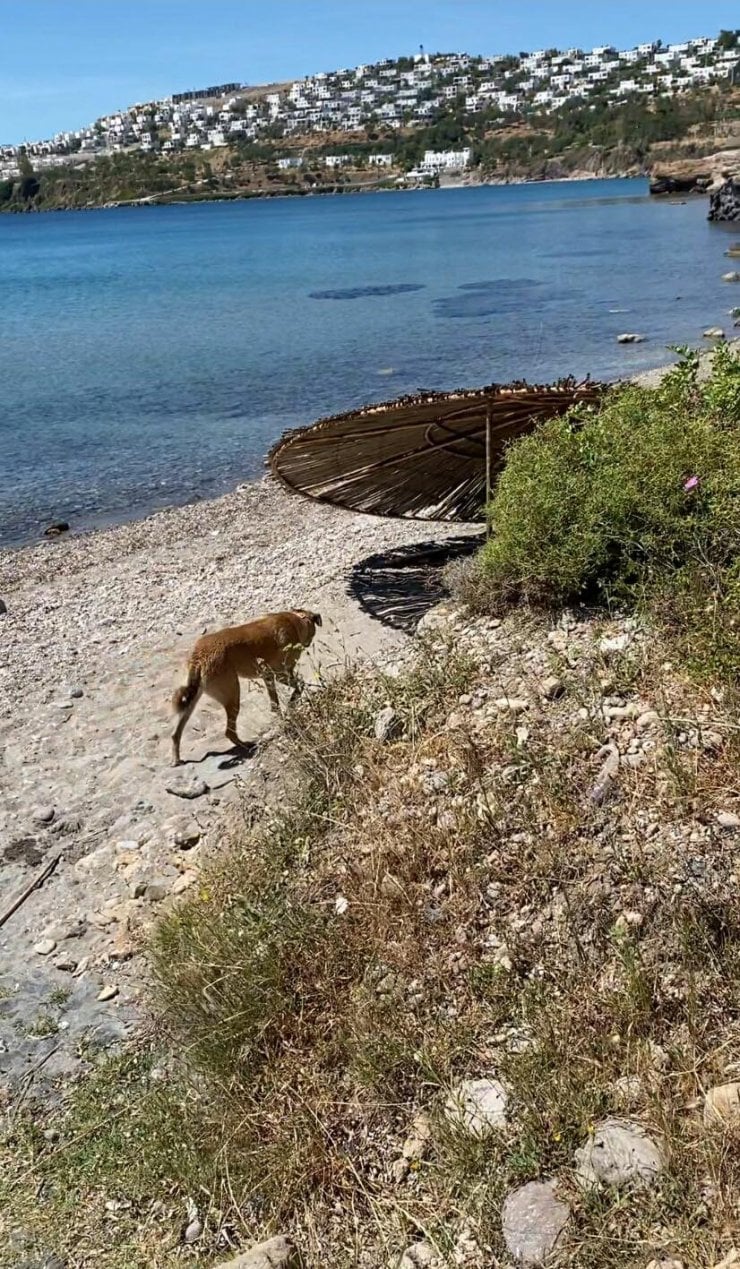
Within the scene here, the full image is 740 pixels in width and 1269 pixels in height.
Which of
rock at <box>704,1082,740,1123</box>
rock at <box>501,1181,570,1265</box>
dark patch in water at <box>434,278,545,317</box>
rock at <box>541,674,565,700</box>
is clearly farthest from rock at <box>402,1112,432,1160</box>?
dark patch in water at <box>434,278,545,317</box>

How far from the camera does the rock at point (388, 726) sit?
6367 mm

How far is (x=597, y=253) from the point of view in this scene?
60.1 m

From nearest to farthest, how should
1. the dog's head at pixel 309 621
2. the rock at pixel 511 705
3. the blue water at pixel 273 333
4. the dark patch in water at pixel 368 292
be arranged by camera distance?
the rock at pixel 511 705 < the dog's head at pixel 309 621 < the blue water at pixel 273 333 < the dark patch in water at pixel 368 292

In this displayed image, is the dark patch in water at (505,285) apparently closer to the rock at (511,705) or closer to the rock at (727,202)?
the rock at (727,202)

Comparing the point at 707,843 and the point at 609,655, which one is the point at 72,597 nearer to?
the point at 609,655

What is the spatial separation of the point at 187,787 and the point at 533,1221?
4931 millimetres

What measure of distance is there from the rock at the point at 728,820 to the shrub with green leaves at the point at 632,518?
4.00 feet

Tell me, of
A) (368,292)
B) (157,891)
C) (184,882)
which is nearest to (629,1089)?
(184,882)

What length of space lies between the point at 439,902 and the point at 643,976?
114 cm

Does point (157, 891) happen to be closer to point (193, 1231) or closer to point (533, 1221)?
point (193, 1231)

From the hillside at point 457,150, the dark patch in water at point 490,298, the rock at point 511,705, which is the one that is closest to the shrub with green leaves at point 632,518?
the rock at point 511,705

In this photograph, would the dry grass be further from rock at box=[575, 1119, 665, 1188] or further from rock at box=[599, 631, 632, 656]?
rock at box=[599, 631, 632, 656]

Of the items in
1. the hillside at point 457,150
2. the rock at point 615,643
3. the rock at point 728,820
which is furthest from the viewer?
the hillside at point 457,150

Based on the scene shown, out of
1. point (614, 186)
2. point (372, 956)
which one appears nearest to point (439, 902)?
point (372, 956)
